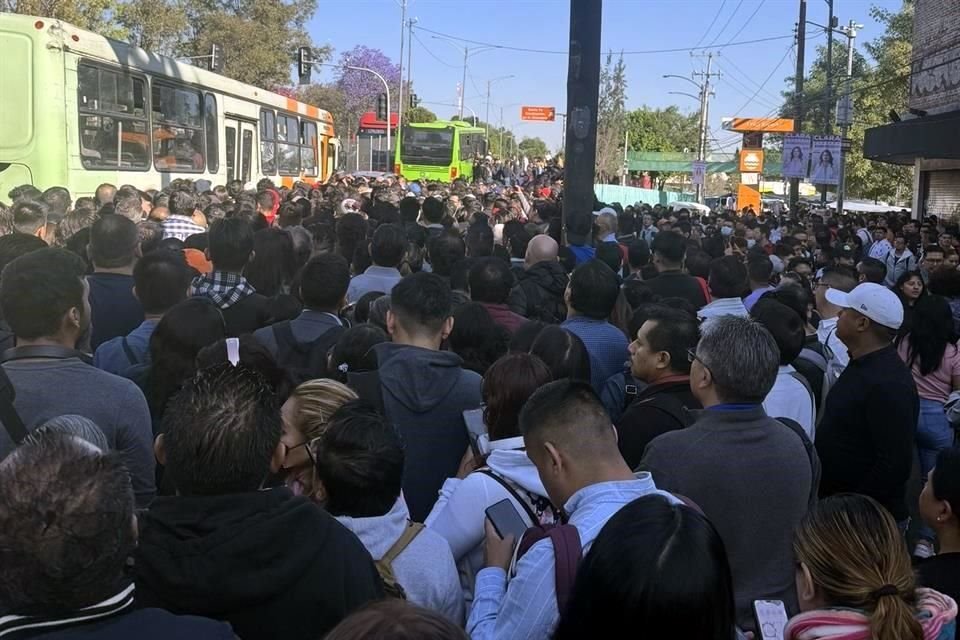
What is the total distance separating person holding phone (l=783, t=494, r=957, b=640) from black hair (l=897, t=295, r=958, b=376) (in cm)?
404

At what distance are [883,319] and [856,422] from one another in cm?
54

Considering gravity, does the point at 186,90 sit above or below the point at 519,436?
above

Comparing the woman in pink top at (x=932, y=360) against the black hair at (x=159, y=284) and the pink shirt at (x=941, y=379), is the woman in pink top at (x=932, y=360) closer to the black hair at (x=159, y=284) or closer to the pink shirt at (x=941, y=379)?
the pink shirt at (x=941, y=379)

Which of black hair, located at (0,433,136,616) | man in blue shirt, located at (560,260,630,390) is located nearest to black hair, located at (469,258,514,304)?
man in blue shirt, located at (560,260,630,390)

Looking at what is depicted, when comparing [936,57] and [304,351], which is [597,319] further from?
[936,57]

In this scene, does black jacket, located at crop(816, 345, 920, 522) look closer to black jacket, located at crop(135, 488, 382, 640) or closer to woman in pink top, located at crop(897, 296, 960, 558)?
woman in pink top, located at crop(897, 296, 960, 558)

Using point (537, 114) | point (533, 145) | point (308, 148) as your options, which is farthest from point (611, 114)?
point (533, 145)

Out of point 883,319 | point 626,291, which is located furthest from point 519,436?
point 626,291

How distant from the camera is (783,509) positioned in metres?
3.38

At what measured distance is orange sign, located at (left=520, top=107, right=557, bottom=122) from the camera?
84.3 meters

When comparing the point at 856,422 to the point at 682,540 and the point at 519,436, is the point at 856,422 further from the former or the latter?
the point at 682,540

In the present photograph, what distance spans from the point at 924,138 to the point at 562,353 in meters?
18.3

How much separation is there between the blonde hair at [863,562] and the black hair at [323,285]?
326cm

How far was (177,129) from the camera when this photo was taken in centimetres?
1658
